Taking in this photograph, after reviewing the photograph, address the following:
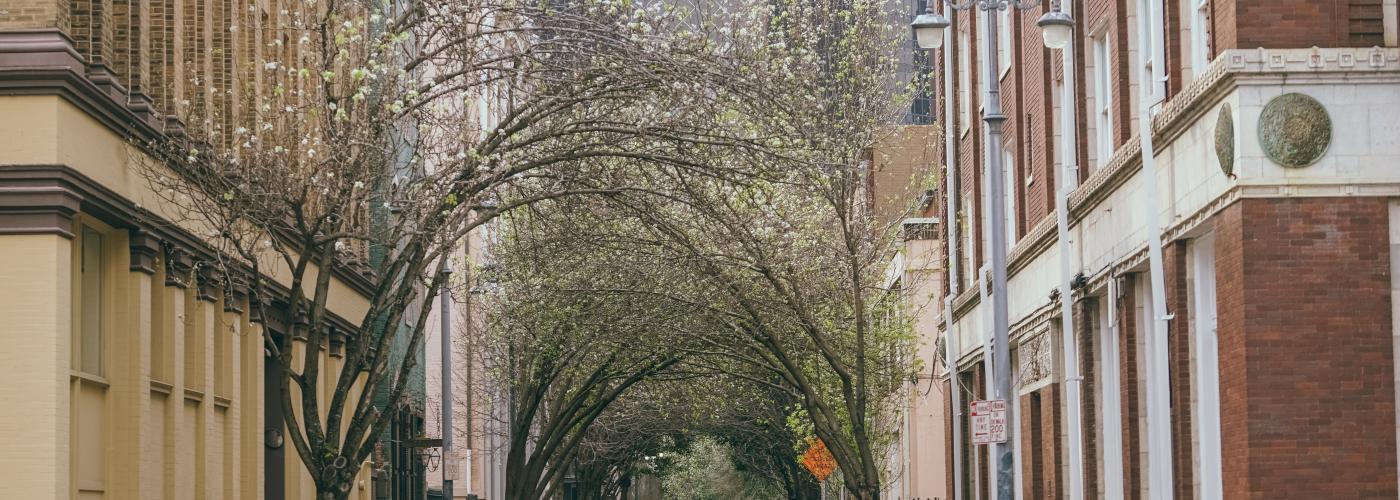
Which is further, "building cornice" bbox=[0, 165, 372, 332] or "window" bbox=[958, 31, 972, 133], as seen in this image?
"window" bbox=[958, 31, 972, 133]

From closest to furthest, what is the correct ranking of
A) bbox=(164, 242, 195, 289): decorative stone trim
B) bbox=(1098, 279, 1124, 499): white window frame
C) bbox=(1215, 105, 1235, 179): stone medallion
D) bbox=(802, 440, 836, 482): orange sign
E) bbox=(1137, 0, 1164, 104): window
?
bbox=(1215, 105, 1235, 179): stone medallion
bbox=(164, 242, 195, 289): decorative stone trim
bbox=(1137, 0, 1164, 104): window
bbox=(1098, 279, 1124, 499): white window frame
bbox=(802, 440, 836, 482): orange sign

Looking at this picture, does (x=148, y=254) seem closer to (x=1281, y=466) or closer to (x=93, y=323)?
(x=93, y=323)

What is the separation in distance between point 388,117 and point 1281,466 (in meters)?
8.67

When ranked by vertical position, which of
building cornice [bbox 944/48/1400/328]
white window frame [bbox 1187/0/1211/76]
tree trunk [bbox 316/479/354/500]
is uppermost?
white window frame [bbox 1187/0/1211/76]

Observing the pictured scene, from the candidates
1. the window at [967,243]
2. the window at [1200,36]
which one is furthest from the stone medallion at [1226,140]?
the window at [967,243]

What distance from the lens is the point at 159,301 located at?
21.5 meters

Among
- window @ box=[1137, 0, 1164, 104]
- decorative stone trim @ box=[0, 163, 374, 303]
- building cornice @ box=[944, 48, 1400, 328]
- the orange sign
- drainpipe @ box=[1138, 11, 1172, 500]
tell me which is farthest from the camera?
the orange sign

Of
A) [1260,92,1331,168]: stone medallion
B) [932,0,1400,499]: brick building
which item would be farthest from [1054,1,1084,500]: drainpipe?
[1260,92,1331,168]: stone medallion

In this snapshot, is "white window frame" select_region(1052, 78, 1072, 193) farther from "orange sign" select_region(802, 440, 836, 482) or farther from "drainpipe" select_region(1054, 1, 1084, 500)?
"orange sign" select_region(802, 440, 836, 482)

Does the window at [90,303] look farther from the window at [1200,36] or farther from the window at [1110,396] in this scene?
the window at [1110,396]

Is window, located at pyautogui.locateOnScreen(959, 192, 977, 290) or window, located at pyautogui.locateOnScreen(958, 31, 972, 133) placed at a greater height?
window, located at pyautogui.locateOnScreen(958, 31, 972, 133)

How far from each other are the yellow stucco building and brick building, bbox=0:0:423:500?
0.02 metres

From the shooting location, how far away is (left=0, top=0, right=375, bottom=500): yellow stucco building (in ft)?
57.7

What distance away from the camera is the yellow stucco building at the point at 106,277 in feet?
57.7
